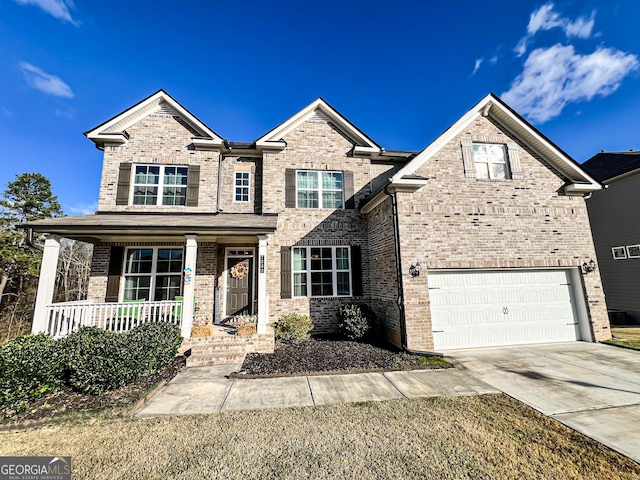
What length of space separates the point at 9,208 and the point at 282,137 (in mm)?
25288

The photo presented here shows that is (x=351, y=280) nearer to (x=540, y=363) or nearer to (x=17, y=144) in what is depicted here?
(x=540, y=363)

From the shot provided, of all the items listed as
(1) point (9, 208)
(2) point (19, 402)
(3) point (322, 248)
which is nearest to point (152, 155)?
(3) point (322, 248)

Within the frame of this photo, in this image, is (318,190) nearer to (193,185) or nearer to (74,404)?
(193,185)

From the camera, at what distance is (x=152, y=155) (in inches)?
401

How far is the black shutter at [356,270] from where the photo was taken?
32.7ft

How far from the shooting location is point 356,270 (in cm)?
1005

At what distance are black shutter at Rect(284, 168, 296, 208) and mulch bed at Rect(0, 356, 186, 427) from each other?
269 inches

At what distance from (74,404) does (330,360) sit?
5145 millimetres

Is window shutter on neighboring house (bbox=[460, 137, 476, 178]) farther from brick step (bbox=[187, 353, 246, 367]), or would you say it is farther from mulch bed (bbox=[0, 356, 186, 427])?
mulch bed (bbox=[0, 356, 186, 427])

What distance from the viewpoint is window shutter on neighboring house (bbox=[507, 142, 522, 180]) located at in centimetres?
905

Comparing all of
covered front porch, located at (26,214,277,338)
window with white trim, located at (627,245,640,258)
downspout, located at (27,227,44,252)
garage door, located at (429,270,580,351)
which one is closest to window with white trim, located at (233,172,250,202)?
covered front porch, located at (26,214,277,338)

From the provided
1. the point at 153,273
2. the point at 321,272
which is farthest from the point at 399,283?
the point at 153,273

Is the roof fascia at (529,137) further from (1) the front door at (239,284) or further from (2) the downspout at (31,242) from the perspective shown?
(2) the downspout at (31,242)

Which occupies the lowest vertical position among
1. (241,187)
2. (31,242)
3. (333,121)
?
(31,242)
